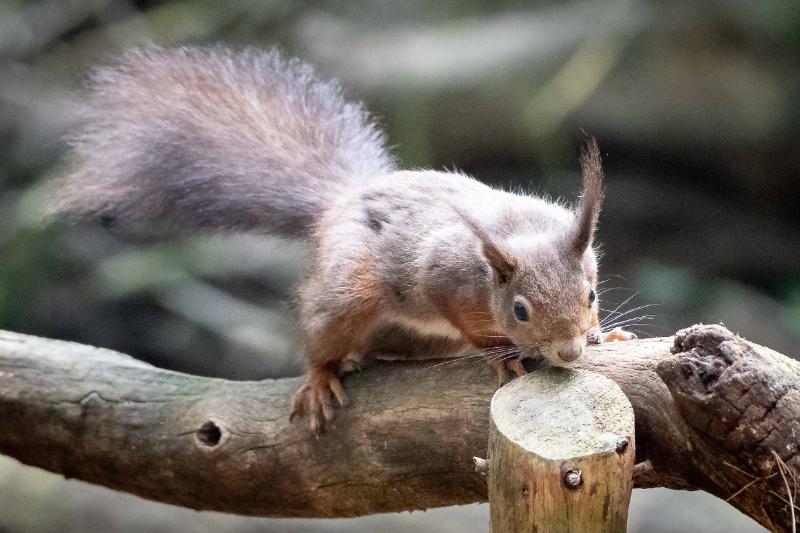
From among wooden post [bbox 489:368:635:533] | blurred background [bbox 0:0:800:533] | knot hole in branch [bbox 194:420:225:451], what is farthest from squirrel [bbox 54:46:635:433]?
blurred background [bbox 0:0:800:533]

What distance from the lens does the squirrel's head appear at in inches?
78.7

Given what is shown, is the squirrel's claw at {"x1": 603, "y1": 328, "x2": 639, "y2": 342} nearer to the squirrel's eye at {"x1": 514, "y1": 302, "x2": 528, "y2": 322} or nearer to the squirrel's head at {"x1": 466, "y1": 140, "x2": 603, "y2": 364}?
the squirrel's head at {"x1": 466, "y1": 140, "x2": 603, "y2": 364}

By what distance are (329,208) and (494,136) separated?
319 cm

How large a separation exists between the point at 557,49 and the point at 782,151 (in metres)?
1.34

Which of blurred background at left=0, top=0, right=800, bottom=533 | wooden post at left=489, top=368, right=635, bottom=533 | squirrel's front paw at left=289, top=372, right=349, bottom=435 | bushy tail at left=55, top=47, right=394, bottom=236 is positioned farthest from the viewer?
blurred background at left=0, top=0, right=800, bottom=533

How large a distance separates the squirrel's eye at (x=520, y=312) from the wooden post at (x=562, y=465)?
0.45 meters

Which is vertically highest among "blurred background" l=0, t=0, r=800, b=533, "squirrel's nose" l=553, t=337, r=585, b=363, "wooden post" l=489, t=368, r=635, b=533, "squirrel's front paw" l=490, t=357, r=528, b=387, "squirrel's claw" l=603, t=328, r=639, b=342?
"wooden post" l=489, t=368, r=635, b=533

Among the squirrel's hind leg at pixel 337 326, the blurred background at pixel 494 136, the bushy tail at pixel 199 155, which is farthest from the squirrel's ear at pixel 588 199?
the blurred background at pixel 494 136

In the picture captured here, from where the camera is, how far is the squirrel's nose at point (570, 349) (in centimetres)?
194

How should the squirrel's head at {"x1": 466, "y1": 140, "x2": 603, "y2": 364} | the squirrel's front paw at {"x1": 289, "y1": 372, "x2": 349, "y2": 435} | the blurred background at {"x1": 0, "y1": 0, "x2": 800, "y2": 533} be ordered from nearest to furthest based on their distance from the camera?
the squirrel's head at {"x1": 466, "y1": 140, "x2": 603, "y2": 364}, the squirrel's front paw at {"x1": 289, "y1": 372, "x2": 349, "y2": 435}, the blurred background at {"x1": 0, "y1": 0, "x2": 800, "y2": 533}

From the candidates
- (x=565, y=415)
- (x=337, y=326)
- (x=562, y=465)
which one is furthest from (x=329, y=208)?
(x=562, y=465)

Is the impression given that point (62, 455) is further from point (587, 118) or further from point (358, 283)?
point (587, 118)

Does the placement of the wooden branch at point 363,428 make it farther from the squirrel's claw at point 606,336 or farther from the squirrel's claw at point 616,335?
the squirrel's claw at point 616,335

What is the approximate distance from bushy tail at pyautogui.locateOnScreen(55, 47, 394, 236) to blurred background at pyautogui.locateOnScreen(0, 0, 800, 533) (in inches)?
77.4
